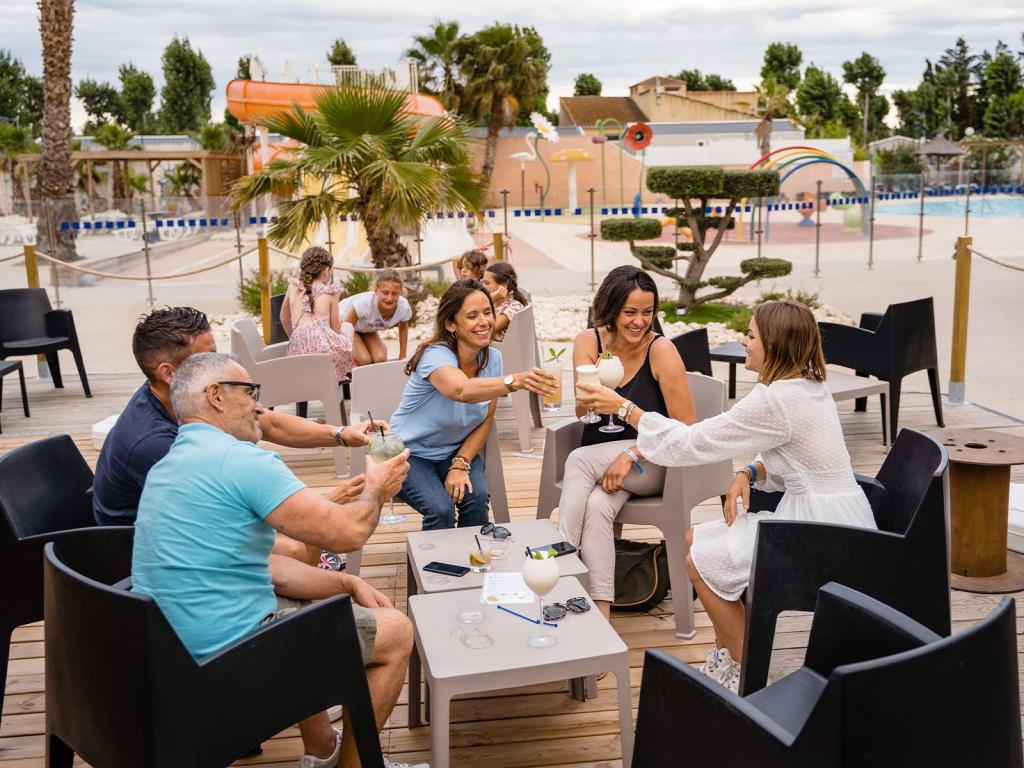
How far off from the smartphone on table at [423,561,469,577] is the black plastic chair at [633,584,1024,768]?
40.7 inches

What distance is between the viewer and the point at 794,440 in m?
3.03

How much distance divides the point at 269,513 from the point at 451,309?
176 centimetres

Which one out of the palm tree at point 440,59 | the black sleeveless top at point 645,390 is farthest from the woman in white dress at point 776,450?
the palm tree at point 440,59

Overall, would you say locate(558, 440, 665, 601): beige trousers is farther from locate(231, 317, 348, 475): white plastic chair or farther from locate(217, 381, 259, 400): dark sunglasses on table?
locate(231, 317, 348, 475): white plastic chair

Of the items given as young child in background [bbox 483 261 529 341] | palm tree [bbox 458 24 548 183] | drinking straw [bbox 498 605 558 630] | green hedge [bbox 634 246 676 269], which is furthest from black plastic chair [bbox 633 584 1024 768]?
palm tree [bbox 458 24 548 183]

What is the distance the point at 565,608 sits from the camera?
2.72 meters

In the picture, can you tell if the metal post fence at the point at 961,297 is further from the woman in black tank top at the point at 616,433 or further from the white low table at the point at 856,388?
the woman in black tank top at the point at 616,433

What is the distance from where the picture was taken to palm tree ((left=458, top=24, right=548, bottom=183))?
3453 centimetres

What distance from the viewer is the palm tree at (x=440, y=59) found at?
34531 mm

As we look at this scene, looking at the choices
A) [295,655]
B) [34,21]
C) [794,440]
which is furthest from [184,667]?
[34,21]

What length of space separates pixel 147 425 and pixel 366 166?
6332mm

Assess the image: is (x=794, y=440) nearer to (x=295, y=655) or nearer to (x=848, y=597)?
(x=848, y=597)

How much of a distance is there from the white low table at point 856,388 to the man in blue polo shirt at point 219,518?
370cm

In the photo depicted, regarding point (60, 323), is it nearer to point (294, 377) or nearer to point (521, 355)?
point (294, 377)
